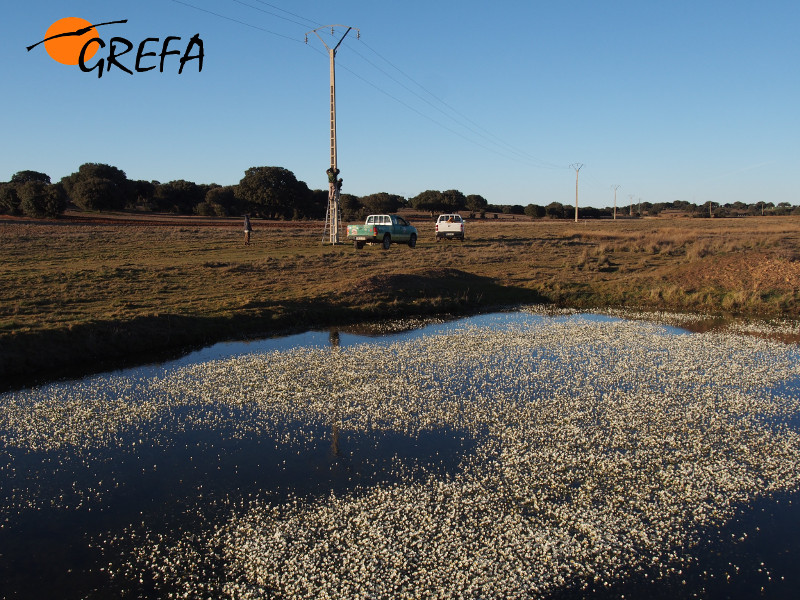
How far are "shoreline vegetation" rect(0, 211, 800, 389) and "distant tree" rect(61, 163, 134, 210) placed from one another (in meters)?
39.4

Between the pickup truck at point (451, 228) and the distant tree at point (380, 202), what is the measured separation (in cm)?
5321

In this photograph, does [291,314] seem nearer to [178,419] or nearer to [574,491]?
[178,419]

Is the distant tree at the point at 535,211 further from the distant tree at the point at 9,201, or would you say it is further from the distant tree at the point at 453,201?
the distant tree at the point at 9,201

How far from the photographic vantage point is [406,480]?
8.07m

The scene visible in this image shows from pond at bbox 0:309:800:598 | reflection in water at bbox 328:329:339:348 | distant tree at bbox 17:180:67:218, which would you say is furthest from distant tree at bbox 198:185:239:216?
pond at bbox 0:309:800:598

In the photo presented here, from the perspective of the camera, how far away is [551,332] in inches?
707

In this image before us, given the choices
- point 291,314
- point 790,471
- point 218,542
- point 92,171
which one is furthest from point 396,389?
point 92,171

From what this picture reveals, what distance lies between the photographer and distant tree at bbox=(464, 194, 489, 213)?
424 feet

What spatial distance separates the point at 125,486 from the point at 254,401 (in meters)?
3.50

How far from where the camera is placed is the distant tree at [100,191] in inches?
2943

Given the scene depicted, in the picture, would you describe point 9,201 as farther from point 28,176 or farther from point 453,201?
point 453,201

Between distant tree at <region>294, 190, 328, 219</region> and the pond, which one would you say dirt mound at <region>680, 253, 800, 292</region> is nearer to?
the pond

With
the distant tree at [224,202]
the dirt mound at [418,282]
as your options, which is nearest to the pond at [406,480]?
the dirt mound at [418,282]

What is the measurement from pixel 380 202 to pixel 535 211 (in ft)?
122
